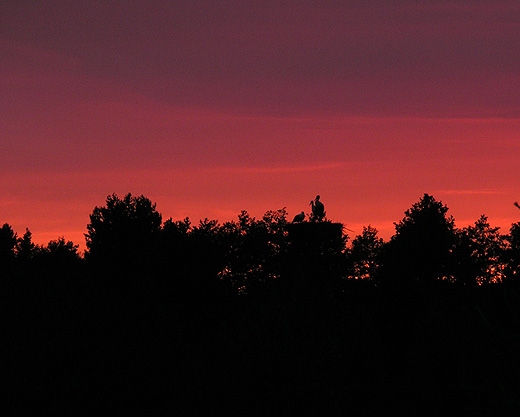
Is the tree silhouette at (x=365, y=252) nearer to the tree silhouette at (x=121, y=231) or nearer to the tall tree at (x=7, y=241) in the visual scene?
the tree silhouette at (x=121, y=231)

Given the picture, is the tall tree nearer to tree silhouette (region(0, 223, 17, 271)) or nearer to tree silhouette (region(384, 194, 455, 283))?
tree silhouette (region(0, 223, 17, 271))

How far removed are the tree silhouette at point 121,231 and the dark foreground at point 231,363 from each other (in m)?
27.4

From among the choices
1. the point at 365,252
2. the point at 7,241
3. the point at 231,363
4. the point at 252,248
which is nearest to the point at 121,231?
the point at 252,248

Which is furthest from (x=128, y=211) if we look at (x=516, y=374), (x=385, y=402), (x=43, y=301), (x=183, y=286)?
(x=516, y=374)

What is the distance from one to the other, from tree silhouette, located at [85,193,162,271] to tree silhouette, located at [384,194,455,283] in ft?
60.4

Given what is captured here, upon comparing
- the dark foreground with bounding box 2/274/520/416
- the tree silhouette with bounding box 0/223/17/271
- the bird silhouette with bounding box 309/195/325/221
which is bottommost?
the dark foreground with bounding box 2/274/520/416

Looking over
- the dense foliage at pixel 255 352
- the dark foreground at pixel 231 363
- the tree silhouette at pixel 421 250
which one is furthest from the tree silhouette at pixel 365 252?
the dark foreground at pixel 231 363

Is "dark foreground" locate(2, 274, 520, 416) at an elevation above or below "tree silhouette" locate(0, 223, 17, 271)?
below

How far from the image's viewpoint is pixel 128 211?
2608 inches

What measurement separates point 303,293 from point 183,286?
3019 cm

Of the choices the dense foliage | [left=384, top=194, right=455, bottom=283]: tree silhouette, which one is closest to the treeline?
[left=384, top=194, right=455, bottom=283]: tree silhouette

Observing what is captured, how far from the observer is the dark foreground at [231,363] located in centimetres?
2358

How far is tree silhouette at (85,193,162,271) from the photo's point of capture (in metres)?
60.6

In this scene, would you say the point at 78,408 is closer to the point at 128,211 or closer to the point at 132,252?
the point at 132,252
